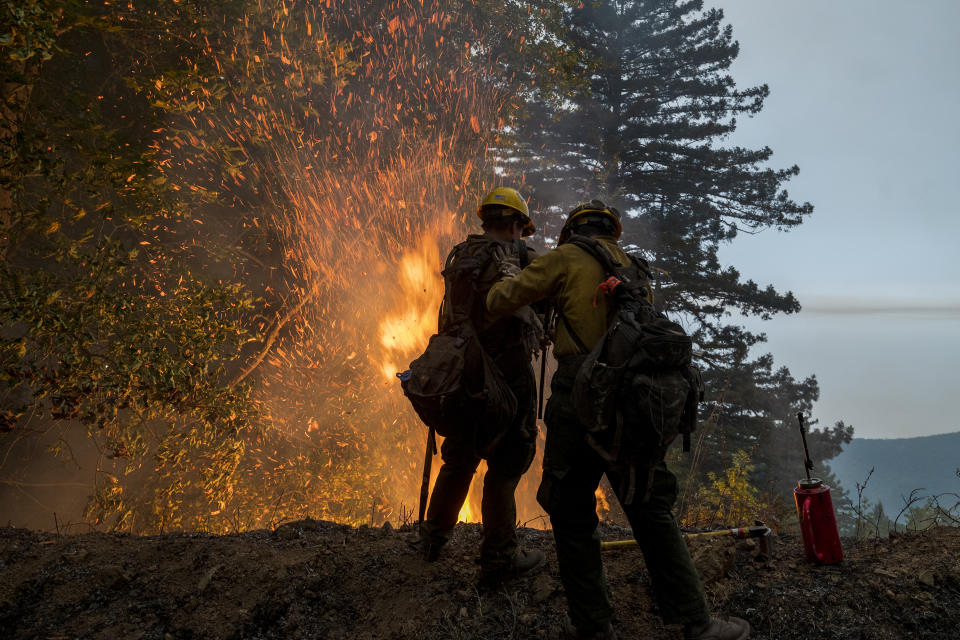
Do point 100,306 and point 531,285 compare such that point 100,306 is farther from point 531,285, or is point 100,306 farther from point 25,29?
point 531,285

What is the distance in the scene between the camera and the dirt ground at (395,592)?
9.95 ft

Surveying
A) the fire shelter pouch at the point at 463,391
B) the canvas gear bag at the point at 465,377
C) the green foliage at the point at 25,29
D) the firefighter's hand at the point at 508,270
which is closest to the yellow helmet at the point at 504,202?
the canvas gear bag at the point at 465,377

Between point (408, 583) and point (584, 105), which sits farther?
point (584, 105)

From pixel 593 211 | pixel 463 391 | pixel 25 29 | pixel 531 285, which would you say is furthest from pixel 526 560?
pixel 25 29

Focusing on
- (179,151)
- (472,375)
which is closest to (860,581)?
(472,375)

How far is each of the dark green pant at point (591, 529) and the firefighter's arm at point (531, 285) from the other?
19.6 inches

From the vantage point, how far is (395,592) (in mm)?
3451

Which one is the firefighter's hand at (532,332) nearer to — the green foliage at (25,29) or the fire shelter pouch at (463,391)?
the fire shelter pouch at (463,391)

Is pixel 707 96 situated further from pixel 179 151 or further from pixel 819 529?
pixel 819 529

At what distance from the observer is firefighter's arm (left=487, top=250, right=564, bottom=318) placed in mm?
2967

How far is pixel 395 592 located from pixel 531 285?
2.18 m

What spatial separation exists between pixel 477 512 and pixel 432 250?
6.98 meters

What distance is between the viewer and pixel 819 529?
3.62 metres

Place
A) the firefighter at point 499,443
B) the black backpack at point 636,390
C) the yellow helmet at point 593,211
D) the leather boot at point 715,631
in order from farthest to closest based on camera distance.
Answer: the firefighter at point 499,443 < the yellow helmet at point 593,211 < the leather boot at point 715,631 < the black backpack at point 636,390
